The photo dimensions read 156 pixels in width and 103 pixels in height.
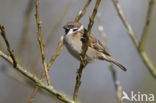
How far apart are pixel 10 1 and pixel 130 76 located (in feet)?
9.79

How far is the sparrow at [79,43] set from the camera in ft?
12.0

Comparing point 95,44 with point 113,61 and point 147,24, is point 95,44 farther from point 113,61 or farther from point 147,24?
point 147,24

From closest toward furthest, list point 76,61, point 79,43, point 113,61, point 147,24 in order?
point 147,24
point 79,43
point 113,61
point 76,61

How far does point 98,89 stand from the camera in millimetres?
6961

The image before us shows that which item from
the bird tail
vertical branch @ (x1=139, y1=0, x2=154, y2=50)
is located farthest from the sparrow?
vertical branch @ (x1=139, y1=0, x2=154, y2=50)

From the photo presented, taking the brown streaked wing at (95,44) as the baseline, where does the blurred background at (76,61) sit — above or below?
below

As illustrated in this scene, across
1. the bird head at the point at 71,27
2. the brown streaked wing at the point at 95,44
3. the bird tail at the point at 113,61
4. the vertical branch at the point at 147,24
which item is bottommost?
the bird tail at the point at 113,61

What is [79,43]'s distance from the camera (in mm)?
3719

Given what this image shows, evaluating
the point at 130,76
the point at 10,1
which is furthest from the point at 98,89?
the point at 10,1

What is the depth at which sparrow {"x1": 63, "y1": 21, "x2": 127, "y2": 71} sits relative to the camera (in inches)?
144

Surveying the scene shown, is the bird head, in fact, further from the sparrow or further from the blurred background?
the blurred background

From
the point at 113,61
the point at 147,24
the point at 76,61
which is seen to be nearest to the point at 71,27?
the point at 113,61

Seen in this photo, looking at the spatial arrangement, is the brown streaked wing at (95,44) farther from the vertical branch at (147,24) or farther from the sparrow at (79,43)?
the vertical branch at (147,24)

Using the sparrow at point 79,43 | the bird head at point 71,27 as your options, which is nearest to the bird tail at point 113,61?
the sparrow at point 79,43
